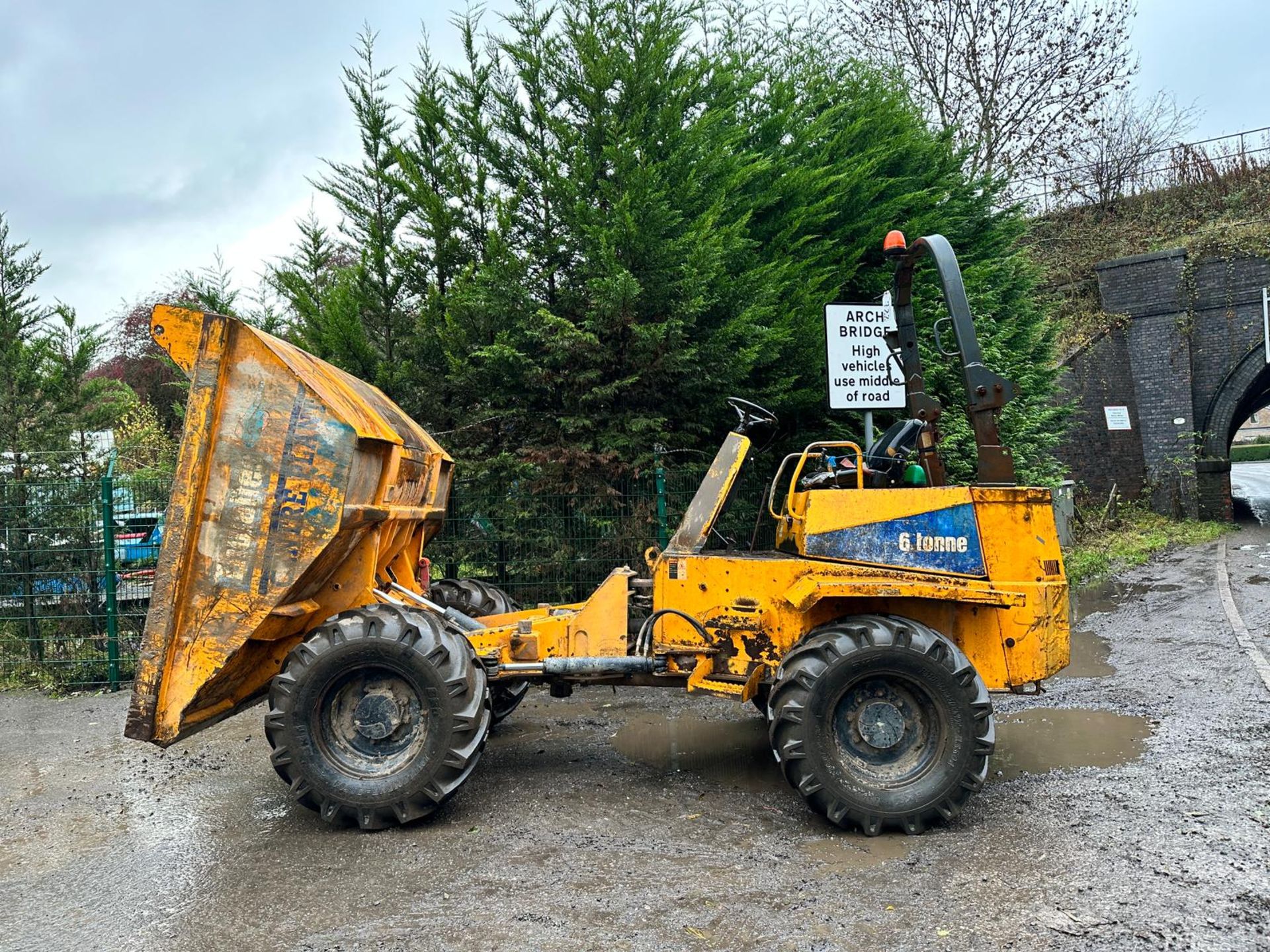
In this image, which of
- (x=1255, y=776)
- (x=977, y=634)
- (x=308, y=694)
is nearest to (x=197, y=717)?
(x=308, y=694)

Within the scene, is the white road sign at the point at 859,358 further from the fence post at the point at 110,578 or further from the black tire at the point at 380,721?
the fence post at the point at 110,578

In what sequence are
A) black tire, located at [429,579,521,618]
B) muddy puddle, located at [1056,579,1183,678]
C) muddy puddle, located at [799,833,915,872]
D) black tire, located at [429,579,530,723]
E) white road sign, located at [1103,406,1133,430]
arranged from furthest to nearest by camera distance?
white road sign, located at [1103,406,1133,430] < muddy puddle, located at [1056,579,1183,678] < black tire, located at [429,579,521,618] < black tire, located at [429,579,530,723] < muddy puddle, located at [799,833,915,872]

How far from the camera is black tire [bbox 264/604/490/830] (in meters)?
4.55

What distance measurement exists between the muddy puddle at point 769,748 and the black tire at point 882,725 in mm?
766

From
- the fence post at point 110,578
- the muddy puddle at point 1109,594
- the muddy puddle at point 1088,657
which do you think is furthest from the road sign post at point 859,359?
the fence post at point 110,578

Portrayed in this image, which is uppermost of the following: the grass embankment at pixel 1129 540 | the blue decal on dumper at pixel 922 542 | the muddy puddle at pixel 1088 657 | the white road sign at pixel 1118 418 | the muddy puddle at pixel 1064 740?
the white road sign at pixel 1118 418

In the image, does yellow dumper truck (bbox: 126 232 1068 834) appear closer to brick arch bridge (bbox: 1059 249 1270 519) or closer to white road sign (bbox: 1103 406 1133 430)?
brick arch bridge (bbox: 1059 249 1270 519)

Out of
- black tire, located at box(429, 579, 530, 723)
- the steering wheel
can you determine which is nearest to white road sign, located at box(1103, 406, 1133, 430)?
the steering wheel

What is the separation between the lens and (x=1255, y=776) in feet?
16.1

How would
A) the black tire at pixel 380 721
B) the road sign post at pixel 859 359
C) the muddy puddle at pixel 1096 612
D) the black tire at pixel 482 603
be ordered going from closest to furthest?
the black tire at pixel 380 721 → the black tire at pixel 482 603 → the muddy puddle at pixel 1096 612 → the road sign post at pixel 859 359

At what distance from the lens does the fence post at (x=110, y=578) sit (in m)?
8.00

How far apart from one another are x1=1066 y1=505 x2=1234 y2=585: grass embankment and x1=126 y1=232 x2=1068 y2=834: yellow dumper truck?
8.82 meters

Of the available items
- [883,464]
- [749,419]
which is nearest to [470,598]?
[749,419]

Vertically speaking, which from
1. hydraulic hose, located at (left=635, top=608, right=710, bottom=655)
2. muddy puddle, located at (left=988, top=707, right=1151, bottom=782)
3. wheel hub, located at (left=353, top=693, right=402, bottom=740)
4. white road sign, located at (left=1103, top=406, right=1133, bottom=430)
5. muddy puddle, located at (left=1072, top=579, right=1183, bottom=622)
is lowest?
muddy puddle, located at (left=988, top=707, right=1151, bottom=782)
